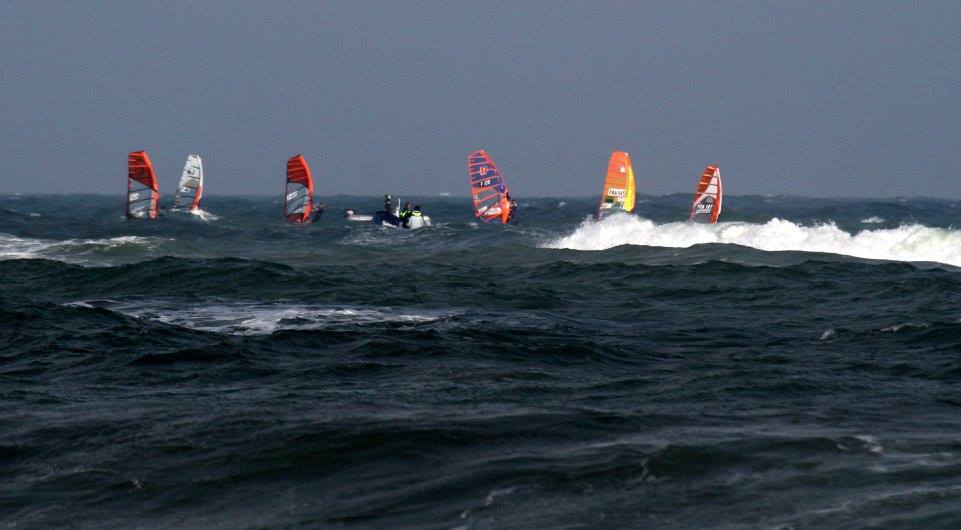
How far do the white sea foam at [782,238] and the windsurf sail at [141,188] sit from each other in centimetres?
1564

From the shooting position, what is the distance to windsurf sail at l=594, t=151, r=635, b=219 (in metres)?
38.0

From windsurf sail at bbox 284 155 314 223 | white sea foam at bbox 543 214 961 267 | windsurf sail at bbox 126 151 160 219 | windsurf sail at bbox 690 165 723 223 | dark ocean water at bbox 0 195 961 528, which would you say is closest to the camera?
dark ocean water at bbox 0 195 961 528

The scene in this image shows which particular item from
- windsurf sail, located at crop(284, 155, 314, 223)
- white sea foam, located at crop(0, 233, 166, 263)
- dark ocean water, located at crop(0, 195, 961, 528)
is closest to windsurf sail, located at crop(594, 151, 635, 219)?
windsurf sail, located at crop(284, 155, 314, 223)

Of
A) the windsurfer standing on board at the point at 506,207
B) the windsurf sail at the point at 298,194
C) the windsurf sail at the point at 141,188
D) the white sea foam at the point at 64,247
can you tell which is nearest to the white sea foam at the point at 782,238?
the windsurfer standing on board at the point at 506,207

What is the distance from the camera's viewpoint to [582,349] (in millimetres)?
11883

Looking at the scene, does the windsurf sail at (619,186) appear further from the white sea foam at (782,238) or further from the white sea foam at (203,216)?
the white sea foam at (203,216)

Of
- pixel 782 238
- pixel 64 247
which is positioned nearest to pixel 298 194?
pixel 64 247

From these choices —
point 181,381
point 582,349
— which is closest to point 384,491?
point 181,381

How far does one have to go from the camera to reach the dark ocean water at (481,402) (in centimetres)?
672

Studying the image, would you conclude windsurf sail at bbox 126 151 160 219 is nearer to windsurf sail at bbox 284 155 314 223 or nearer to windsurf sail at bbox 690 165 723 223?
windsurf sail at bbox 284 155 314 223

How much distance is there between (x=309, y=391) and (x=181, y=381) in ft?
4.14

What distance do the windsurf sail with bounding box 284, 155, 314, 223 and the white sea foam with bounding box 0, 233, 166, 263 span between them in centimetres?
1249

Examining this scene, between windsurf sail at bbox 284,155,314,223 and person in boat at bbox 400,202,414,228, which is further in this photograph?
windsurf sail at bbox 284,155,314,223

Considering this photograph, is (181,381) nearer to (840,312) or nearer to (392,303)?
(392,303)
